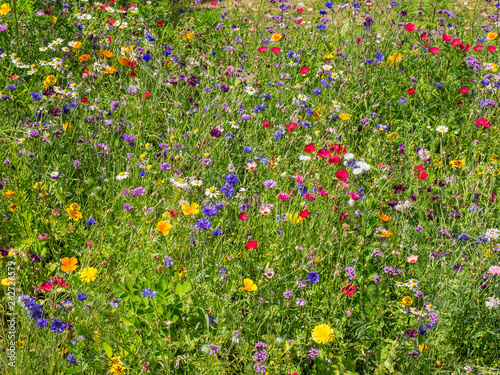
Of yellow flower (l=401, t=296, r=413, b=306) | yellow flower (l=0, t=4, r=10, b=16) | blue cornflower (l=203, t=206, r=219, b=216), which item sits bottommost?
yellow flower (l=401, t=296, r=413, b=306)

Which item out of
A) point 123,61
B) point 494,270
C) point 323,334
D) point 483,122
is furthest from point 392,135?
point 123,61

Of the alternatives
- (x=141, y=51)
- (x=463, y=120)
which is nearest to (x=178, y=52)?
(x=141, y=51)

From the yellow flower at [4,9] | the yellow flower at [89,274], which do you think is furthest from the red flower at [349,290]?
the yellow flower at [4,9]

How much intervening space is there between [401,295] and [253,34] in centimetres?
333

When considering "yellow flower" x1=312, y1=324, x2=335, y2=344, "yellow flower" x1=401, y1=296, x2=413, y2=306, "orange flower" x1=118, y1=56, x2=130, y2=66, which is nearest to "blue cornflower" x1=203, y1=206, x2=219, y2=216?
"yellow flower" x1=312, y1=324, x2=335, y2=344

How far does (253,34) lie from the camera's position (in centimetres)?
465

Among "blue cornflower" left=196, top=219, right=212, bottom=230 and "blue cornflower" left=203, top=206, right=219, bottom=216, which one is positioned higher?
"blue cornflower" left=196, top=219, right=212, bottom=230

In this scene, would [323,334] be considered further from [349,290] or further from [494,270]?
[494,270]

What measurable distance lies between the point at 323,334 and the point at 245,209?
2.60 feet

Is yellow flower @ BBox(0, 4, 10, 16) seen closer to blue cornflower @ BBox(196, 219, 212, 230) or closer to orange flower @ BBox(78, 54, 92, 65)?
orange flower @ BBox(78, 54, 92, 65)

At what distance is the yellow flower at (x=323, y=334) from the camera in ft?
5.84

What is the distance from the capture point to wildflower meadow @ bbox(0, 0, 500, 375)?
179 cm

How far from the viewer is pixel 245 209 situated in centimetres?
236

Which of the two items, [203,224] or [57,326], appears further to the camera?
[203,224]
